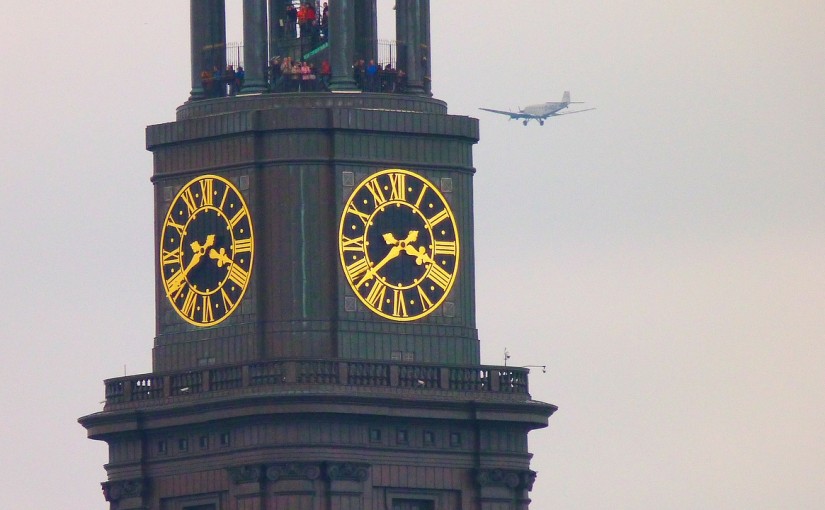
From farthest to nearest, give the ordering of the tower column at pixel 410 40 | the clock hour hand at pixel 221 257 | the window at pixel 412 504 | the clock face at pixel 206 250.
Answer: the tower column at pixel 410 40 → the clock hour hand at pixel 221 257 → the clock face at pixel 206 250 → the window at pixel 412 504

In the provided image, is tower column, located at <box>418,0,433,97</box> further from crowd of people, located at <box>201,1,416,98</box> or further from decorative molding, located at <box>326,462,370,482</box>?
decorative molding, located at <box>326,462,370,482</box>

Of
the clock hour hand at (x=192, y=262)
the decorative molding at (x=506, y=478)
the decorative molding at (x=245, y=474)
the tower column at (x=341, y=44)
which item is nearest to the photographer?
the decorative molding at (x=245, y=474)

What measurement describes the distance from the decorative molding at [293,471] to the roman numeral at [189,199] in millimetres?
7702

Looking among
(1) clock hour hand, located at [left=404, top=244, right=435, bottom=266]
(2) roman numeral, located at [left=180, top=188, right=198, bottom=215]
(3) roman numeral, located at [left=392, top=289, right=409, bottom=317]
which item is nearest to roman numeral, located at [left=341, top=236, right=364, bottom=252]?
(1) clock hour hand, located at [left=404, top=244, right=435, bottom=266]

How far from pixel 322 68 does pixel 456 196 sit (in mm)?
4769

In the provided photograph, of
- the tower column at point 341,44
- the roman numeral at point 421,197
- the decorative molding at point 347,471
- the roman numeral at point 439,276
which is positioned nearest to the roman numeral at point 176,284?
the tower column at point 341,44

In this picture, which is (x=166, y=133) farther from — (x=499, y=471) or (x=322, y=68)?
(x=499, y=471)

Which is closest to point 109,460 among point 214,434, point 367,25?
point 214,434

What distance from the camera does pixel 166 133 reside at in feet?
421

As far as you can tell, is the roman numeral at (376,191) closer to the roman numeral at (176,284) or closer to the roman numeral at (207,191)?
the roman numeral at (207,191)

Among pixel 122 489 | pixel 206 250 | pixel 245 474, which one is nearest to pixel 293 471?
pixel 245 474

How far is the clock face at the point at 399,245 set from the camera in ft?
412

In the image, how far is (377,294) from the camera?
12581 centimetres

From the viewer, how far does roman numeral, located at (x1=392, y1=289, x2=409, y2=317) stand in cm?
12594
